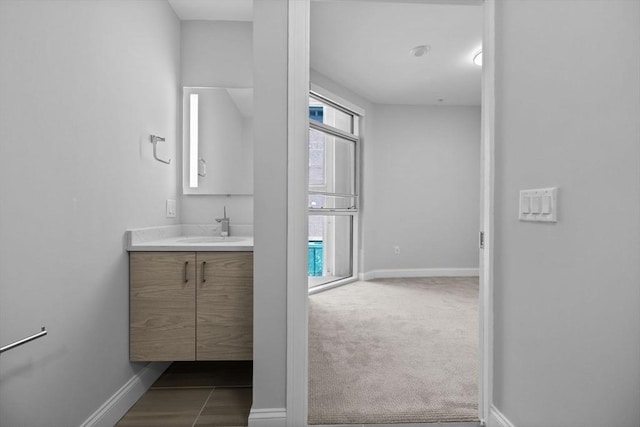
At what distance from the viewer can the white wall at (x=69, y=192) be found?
1104 mm

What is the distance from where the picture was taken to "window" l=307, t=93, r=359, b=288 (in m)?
4.24

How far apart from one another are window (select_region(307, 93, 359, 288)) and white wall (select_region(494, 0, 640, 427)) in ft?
9.29

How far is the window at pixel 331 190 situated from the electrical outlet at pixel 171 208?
6.40ft

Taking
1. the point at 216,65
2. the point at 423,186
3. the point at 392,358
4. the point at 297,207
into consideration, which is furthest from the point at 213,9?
the point at 423,186

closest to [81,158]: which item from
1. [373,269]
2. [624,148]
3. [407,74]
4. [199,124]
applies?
[199,124]

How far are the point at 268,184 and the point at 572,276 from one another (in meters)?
1.19

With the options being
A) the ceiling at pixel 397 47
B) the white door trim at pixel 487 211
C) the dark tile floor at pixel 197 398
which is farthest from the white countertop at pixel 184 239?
the ceiling at pixel 397 47

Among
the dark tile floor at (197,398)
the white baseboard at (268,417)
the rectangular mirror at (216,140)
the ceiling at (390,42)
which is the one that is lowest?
the dark tile floor at (197,398)

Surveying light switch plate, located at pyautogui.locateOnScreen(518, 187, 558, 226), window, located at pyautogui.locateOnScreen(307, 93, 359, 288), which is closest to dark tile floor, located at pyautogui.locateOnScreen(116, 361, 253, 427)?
light switch plate, located at pyautogui.locateOnScreen(518, 187, 558, 226)

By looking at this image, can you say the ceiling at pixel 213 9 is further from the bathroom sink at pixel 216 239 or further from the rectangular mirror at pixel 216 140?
the bathroom sink at pixel 216 239

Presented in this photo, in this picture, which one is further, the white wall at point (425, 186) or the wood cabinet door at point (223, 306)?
the white wall at point (425, 186)

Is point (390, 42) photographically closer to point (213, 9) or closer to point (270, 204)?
point (213, 9)

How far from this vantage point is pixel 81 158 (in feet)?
4.71

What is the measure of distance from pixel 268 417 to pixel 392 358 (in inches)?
43.6
